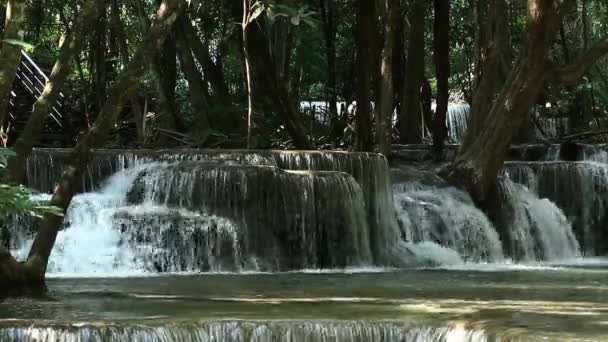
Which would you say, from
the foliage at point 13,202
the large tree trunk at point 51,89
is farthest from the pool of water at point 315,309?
the large tree trunk at point 51,89

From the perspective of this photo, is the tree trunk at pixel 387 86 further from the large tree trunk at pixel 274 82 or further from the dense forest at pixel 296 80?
the large tree trunk at pixel 274 82

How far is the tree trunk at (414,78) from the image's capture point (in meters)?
21.9

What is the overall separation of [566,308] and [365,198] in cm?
702

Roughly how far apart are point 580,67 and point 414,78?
7464 millimetres

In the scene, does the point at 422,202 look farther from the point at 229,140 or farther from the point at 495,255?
the point at 229,140

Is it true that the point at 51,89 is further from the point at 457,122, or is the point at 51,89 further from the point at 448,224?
the point at 457,122

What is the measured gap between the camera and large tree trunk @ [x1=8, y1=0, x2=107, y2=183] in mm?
9031

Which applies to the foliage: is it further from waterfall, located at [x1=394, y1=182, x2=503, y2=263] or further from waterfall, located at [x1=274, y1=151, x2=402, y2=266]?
waterfall, located at [x1=394, y1=182, x2=503, y2=263]

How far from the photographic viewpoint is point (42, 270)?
9.34 m

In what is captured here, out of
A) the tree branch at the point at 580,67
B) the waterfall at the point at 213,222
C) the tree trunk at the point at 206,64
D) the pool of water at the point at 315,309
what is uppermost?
the tree trunk at the point at 206,64

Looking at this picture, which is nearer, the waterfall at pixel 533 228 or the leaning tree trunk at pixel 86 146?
the leaning tree trunk at pixel 86 146

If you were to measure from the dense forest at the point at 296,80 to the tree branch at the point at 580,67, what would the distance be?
0.02 meters

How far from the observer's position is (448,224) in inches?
623

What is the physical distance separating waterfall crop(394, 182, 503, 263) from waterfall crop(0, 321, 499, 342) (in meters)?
Result: 8.77
